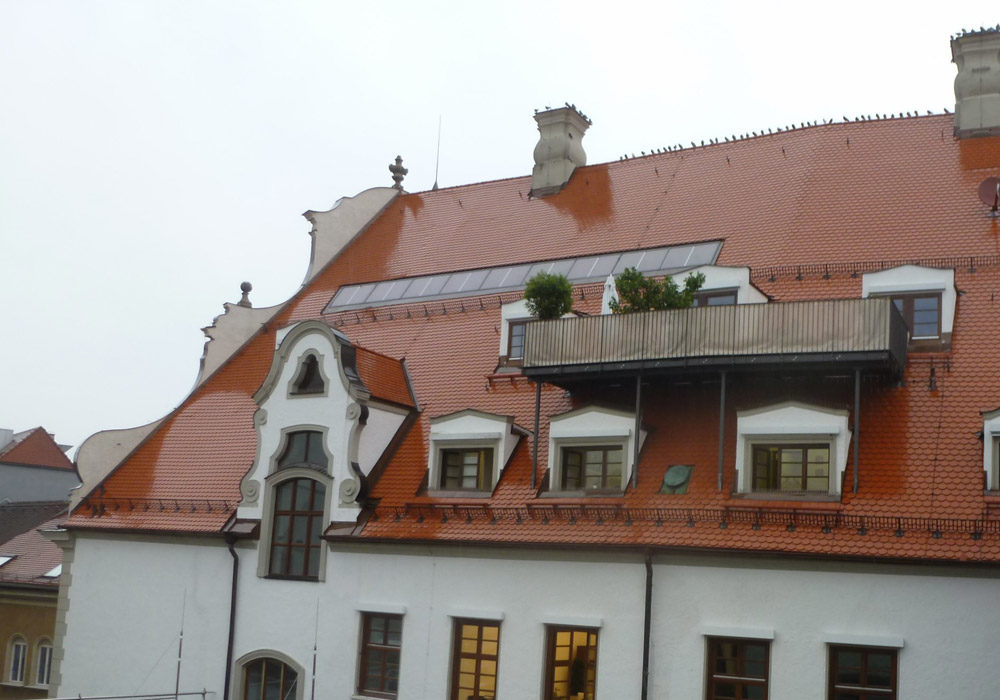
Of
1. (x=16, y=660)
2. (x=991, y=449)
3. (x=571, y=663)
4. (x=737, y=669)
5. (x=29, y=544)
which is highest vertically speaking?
(x=991, y=449)

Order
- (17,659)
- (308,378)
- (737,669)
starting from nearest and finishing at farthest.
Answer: (737,669)
(308,378)
(17,659)

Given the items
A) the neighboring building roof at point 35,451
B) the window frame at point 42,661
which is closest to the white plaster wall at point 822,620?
the window frame at point 42,661

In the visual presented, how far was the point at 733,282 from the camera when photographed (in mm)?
25578

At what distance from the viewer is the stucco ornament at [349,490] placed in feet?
88.1

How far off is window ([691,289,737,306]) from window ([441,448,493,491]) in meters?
5.53

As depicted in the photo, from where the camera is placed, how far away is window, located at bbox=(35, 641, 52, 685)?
37.5 metres

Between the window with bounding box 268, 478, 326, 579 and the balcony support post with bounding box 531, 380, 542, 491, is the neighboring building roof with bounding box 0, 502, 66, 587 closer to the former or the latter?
the window with bounding box 268, 478, 326, 579

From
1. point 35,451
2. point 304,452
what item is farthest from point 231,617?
point 35,451

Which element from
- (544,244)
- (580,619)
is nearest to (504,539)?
(580,619)

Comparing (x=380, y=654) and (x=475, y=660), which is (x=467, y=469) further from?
(x=380, y=654)

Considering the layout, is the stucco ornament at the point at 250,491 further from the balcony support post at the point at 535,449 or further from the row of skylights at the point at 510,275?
the balcony support post at the point at 535,449

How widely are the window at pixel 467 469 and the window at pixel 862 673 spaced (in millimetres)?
8147

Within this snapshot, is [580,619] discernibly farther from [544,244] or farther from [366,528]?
[544,244]

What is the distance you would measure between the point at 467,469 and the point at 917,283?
10086 millimetres
